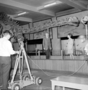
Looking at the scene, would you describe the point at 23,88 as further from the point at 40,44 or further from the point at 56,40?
the point at 40,44

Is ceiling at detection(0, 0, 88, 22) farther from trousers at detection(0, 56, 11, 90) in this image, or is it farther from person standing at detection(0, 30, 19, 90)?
trousers at detection(0, 56, 11, 90)

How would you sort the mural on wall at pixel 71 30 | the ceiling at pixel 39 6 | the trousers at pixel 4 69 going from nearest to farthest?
the trousers at pixel 4 69 < the ceiling at pixel 39 6 < the mural on wall at pixel 71 30

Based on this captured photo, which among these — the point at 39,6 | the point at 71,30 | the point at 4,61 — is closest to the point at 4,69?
the point at 4,61

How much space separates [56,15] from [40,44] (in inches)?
116

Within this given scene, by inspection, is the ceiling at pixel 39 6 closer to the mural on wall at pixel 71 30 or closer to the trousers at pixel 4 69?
the mural on wall at pixel 71 30

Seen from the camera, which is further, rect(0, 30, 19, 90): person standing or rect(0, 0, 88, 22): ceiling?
rect(0, 0, 88, 22): ceiling

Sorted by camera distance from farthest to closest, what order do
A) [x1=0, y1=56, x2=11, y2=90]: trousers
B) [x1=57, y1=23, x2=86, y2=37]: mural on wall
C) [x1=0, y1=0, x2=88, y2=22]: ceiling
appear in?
1. [x1=57, y1=23, x2=86, y2=37]: mural on wall
2. [x1=0, y1=0, x2=88, y2=22]: ceiling
3. [x1=0, y1=56, x2=11, y2=90]: trousers

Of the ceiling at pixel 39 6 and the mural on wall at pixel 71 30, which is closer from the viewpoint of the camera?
the ceiling at pixel 39 6

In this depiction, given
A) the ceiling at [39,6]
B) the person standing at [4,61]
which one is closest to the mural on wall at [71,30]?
the ceiling at [39,6]

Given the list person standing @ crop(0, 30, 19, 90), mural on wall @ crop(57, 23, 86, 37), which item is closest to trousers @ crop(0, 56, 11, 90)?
person standing @ crop(0, 30, 19, 90)

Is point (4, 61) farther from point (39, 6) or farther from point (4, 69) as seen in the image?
point (39, 6)

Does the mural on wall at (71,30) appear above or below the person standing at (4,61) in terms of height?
above

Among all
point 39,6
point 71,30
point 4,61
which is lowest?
point 4,61

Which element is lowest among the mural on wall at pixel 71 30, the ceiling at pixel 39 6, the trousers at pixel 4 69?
the trousers at pixel 4 69
